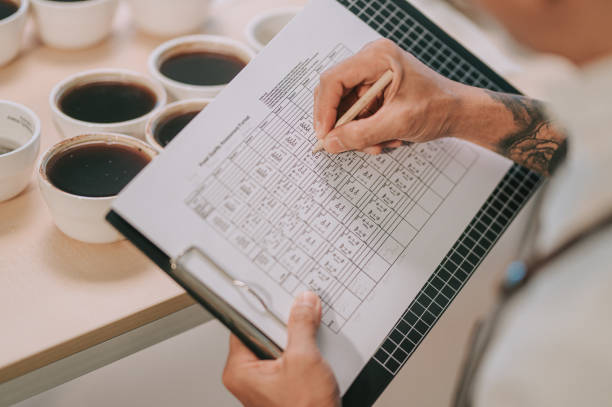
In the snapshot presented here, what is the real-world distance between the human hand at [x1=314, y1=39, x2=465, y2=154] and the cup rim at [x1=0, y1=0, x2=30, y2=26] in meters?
0.48

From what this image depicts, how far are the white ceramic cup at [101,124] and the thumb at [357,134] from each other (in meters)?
0.26

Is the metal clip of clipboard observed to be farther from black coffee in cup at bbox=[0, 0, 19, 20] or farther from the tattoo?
black coffee in cup at bbox=[0, 0, 19, 20]

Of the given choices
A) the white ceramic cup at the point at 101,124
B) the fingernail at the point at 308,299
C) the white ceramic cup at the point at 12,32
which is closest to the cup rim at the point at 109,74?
the white ceramic cup at the point at 101,124

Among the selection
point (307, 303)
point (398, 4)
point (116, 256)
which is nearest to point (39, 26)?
point (116, 256)

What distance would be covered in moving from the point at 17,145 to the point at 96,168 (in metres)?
0.14

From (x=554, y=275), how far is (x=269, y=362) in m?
0.31

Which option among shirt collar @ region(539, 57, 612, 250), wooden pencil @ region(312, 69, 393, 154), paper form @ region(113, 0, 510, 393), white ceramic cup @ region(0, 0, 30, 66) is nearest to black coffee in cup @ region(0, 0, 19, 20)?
white ceramic cup @ region(0, 0, 30, 66)

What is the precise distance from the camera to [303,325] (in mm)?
618

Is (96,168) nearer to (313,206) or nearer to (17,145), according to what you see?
(17,145)

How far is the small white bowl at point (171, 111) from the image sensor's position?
792 millimetres

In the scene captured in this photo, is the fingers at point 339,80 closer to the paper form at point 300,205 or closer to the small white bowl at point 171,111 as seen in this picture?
the paper form at point 300,205

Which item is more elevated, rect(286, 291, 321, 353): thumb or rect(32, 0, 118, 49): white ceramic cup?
rect(286, 291, 321, 353): thumb

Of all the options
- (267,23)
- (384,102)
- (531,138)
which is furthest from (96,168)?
(531,138)

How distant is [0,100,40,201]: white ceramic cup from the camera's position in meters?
0.73
